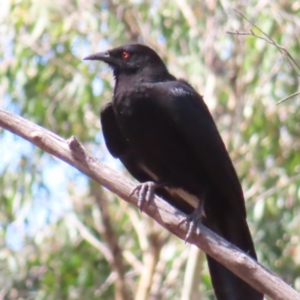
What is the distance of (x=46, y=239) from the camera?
8242mm

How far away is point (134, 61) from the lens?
484 centimetres

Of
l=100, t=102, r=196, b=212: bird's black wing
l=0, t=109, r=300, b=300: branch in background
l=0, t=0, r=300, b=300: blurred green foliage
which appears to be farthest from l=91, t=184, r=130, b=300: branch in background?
l=0, t=109, r=300, b=300: branch in background

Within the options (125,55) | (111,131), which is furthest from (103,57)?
(111,131)

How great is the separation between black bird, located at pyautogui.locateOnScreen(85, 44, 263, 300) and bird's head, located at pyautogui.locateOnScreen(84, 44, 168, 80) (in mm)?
133

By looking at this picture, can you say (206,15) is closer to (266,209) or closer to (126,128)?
(266,209)

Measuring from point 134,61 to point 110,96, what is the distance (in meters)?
2.77

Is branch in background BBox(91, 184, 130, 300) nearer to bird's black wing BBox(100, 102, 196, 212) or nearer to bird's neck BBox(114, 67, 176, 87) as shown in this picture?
bird's black wing BBox(100, 102, 196, 212)

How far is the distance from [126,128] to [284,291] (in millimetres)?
1322

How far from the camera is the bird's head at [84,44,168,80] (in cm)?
475

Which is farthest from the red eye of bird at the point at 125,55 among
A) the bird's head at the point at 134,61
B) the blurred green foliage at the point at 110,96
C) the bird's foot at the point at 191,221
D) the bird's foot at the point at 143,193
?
the blurred green foliage at the point at 110,96

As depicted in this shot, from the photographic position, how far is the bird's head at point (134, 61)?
15.6ft

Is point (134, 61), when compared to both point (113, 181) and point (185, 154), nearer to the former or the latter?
point (185, 154)

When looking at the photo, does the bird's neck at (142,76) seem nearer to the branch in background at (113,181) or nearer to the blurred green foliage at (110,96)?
the branch in background at (113,181)

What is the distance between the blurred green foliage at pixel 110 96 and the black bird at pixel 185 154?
8.35 ft
